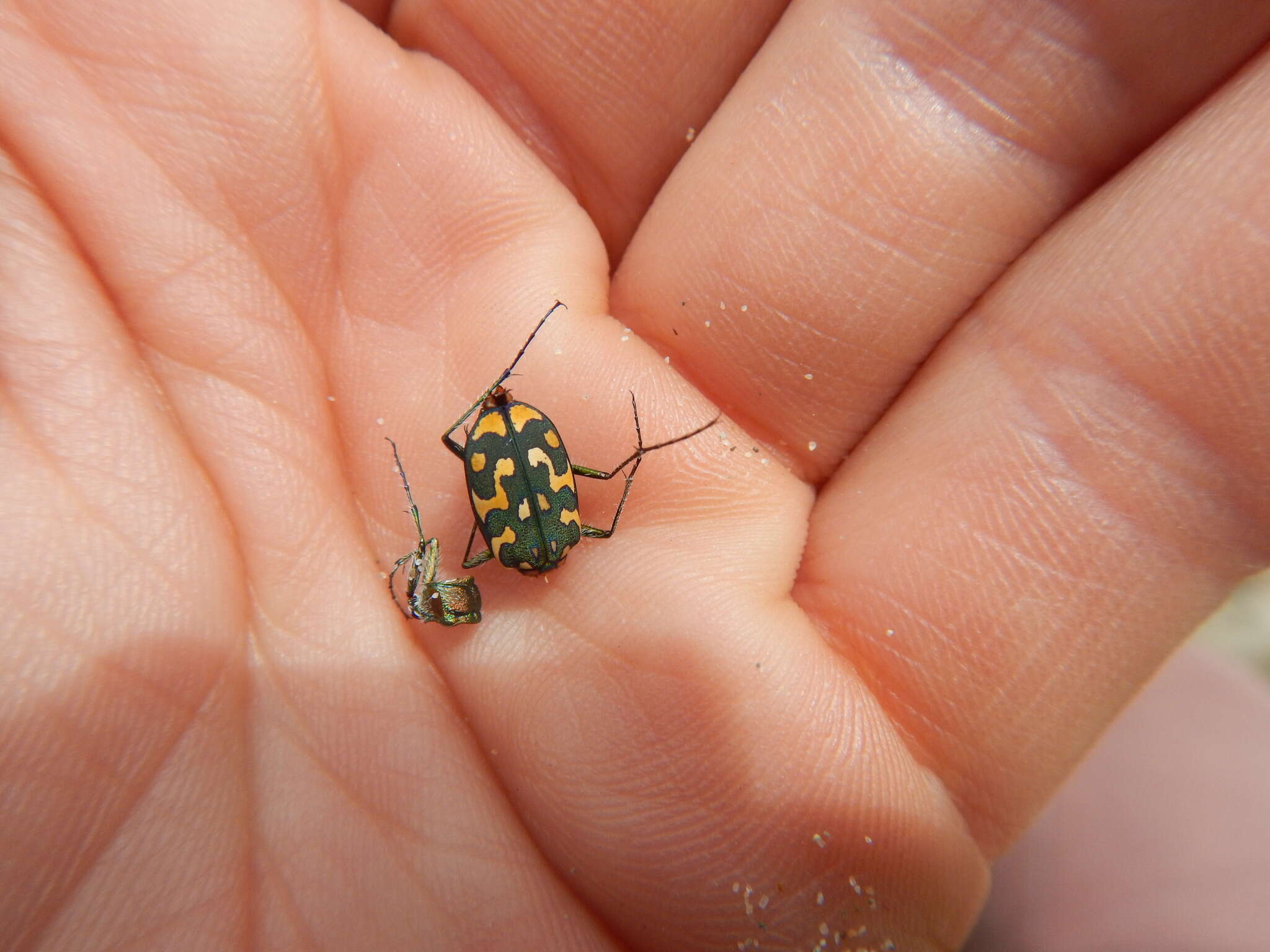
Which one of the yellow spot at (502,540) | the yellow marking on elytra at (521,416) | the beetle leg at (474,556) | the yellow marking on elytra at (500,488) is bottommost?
the beetle leg at (474,556)

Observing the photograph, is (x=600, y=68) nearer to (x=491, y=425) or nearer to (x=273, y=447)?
(x=491, y=425)

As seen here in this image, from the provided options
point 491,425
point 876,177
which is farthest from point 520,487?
point 876,177

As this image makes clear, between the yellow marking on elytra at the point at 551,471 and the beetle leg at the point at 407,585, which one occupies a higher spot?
the yellow marking on elytra at the point at 551,471

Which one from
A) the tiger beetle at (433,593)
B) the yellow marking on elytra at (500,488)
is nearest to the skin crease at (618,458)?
the tiger beetle at (433,593)

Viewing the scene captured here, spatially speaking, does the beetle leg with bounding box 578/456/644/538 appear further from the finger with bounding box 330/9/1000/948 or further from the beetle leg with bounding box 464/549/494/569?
the beetle leg with bounding box 464/549/494/569

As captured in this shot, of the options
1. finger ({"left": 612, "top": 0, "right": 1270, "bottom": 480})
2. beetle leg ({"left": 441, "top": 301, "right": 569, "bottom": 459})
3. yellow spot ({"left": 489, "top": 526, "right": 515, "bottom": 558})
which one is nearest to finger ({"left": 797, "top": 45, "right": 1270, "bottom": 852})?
finger ({"left": 612, "top": 0, "right": 1270, "bottom": 480})

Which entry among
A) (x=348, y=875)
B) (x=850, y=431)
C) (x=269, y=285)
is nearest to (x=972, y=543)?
(x=850, y=431)

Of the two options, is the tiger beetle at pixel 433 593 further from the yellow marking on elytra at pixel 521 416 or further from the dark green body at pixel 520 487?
the yellow marking on elytra at pixel 521 416

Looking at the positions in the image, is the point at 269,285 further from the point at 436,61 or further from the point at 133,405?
the point at 436,61
